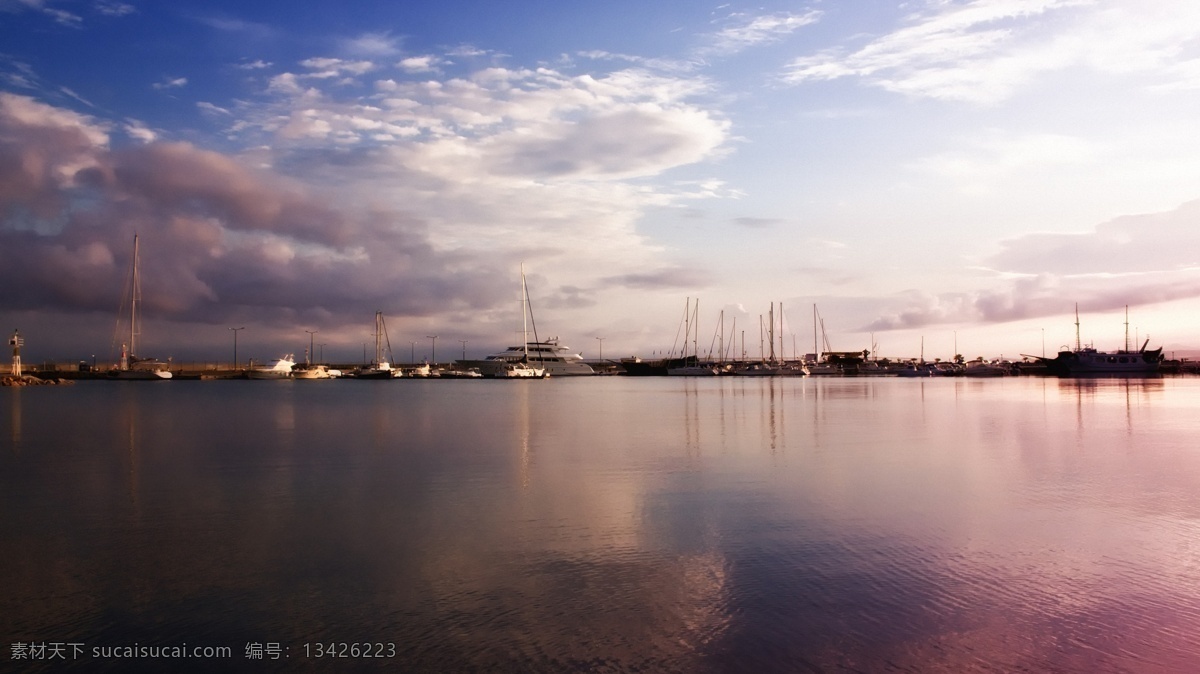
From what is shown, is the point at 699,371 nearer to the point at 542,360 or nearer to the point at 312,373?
the point at 542,360

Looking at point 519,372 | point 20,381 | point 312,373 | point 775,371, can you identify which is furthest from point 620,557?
point 312,373

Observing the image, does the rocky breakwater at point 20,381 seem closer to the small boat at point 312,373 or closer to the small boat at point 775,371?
the small boat at point 312,373

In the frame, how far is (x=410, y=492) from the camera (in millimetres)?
18250

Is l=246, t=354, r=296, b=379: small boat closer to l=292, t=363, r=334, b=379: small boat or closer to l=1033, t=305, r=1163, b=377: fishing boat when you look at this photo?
l=292, t=363, r=334, b=379: small boat

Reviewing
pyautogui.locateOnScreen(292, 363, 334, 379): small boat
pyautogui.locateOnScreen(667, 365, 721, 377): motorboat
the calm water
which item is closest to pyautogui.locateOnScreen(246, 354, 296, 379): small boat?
pyautogui.locateOnScreen(292, 363, 334, 379): small boat

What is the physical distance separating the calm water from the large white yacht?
12674 cm

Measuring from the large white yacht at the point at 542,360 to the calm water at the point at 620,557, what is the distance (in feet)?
416

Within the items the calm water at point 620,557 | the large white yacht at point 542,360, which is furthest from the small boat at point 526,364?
the calm water at point 620,557

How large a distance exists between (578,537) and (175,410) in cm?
4794

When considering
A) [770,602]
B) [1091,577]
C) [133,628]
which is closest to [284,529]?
[133,628]

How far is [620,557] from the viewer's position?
40.2 ft

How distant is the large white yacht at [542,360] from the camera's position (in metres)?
155

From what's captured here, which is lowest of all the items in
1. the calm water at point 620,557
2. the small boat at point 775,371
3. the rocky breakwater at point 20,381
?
the calm water at point 620,557

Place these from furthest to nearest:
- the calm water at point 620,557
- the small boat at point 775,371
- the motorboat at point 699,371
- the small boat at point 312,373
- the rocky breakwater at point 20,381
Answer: the small boat at point 312,373 < the motorboat at point 699,371 < the small boat at point 775,371 < the rocky breakwater at point 20,381 < the calm water at point 620,557
